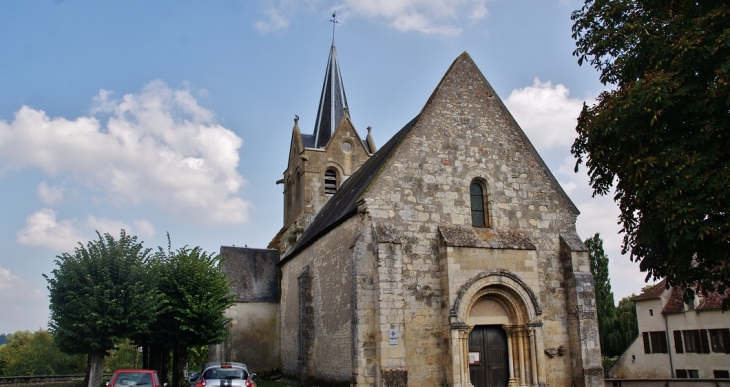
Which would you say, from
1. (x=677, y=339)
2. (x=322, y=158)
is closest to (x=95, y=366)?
(x=322, y=158)

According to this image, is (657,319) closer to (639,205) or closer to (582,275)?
(582,275)

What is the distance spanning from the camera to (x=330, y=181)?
30.5 m

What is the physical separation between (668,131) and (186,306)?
16.4 metres

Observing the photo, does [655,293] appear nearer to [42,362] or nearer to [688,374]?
[688,374]

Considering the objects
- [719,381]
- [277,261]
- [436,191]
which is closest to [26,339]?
[277,261]

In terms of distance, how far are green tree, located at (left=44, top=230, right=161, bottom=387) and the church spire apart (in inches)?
595

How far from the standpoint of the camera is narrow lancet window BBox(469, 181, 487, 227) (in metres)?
17.4

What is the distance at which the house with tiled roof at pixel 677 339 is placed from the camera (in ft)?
86.5

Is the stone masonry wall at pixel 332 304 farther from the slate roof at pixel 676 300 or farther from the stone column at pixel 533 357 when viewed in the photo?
the slate roof at pixel 676 300

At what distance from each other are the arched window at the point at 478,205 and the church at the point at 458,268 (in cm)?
4

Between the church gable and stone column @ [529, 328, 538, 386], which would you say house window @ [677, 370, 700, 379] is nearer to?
the church gable

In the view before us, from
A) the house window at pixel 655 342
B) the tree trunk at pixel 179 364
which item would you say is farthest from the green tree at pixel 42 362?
the house window at pixel 655 342

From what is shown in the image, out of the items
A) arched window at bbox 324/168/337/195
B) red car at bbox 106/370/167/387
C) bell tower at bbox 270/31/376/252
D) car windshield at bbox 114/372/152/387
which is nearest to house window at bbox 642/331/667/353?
bell tower at bbox 270/31/376/252

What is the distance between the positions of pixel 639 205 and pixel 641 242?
80 centimetres
